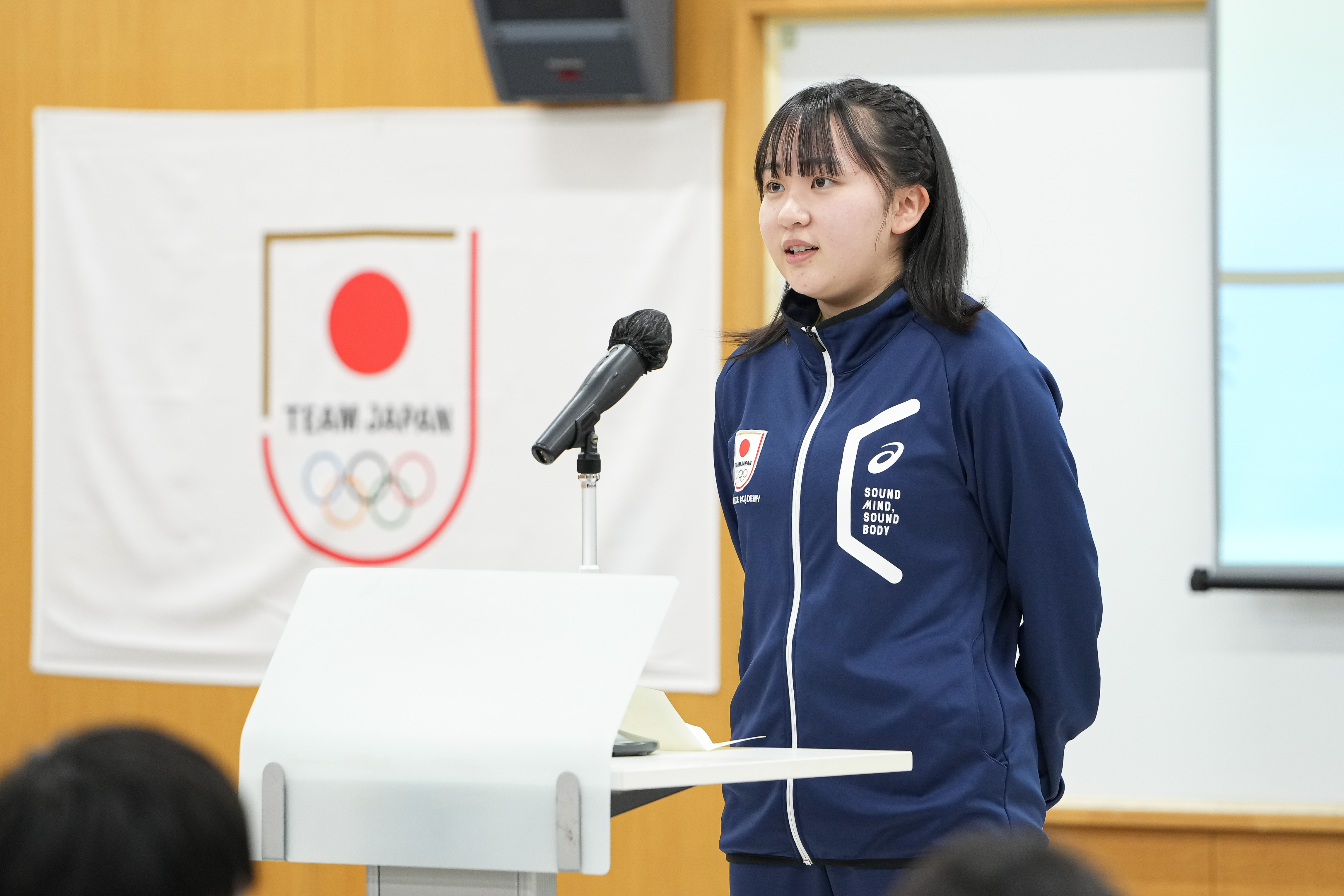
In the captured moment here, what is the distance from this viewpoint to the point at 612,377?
133 cm

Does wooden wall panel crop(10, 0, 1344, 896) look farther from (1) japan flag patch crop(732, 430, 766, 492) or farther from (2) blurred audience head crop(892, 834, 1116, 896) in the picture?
(2) blurred audience head crop(892, 834, 1116, 896)

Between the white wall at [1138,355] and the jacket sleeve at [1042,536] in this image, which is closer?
the jacket sleeve at [1042,536]

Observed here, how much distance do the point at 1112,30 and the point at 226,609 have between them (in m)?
2.39

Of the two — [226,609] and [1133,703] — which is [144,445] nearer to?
[226,609]

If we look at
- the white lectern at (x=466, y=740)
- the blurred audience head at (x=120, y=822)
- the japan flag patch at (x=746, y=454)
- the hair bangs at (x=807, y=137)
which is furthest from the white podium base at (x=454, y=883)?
the hair bangs at (x=807, y=137)

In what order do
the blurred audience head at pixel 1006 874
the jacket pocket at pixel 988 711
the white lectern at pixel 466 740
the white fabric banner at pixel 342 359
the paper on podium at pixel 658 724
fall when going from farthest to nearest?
1. the white fabric banner at pixel 342 359
2. the jacket pocket at pixel 988 711
3. the paper on podium at pixel 658 724
4. the white lectern at pixel 466 740
5. the blurred audience head at pixel 1006 874

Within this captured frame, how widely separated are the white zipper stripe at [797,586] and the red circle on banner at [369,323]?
1.76 meters

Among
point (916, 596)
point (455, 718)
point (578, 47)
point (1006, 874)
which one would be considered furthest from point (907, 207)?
point (578, 47)

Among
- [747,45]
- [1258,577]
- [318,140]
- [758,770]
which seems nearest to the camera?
[758,770]

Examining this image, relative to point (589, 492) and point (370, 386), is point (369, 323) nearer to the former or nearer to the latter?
point (370, 386)

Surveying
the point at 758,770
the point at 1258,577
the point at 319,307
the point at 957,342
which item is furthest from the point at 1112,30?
the point at 758,770

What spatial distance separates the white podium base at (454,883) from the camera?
111cm

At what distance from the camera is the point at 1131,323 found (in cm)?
274

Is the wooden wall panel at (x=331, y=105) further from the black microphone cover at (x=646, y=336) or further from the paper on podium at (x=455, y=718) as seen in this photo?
the paper on podium at (x=455, y=718)
